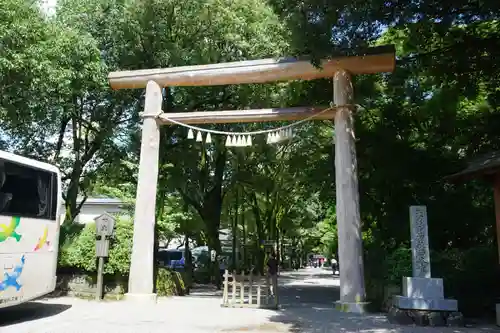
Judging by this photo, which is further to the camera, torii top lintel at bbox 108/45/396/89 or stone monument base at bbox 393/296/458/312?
torii top lintel at bbox 108/45/396/89

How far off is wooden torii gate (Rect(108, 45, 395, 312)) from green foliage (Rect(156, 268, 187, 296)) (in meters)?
2.22

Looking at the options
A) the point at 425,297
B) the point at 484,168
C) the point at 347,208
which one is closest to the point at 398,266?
the point at 347,208

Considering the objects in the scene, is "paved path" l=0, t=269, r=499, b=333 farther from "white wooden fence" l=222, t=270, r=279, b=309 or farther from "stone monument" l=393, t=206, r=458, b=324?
"stone monument" l=393, t=206, r=458, b=324

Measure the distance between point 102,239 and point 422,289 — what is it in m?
8.40

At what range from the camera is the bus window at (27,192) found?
8.46m

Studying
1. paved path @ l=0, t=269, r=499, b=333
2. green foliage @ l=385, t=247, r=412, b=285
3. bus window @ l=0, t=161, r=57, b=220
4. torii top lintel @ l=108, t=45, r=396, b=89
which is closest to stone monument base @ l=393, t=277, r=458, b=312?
paved path @ l=0, t=269, r=499, b=333

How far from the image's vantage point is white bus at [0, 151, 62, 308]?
27.5 feet

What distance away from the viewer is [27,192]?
29.8 feet

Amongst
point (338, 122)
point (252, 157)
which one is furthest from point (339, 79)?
point (252, 157)

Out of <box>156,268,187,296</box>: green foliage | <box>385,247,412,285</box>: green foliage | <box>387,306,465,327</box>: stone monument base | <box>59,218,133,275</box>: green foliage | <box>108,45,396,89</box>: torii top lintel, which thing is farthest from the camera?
→ <box>156,268,187,296</box>: green foliage

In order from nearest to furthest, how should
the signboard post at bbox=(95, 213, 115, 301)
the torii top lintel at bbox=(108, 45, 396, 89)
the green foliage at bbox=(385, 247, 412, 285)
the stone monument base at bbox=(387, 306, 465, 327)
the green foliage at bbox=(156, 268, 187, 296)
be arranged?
1. the stone monument base at bbox=(387, 306, 465, 327)
2. the torii top lintel at bbox=(108, 45, 396, 89)
3. the green foliage at bbox=(385, 247, 412, 285)
4. the signboard post at bbox=(95, 213, 115, 301)
5. the green foliage at bbox=(156, 268, 187, 296)

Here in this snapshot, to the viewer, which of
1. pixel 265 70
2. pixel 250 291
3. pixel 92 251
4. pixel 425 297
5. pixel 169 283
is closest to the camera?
pixel 425 297

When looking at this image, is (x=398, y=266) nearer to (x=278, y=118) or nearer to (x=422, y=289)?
(x=422, y=289)

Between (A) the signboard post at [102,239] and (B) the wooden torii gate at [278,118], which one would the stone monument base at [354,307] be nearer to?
(B) the wooden torii gate at [278,118]
